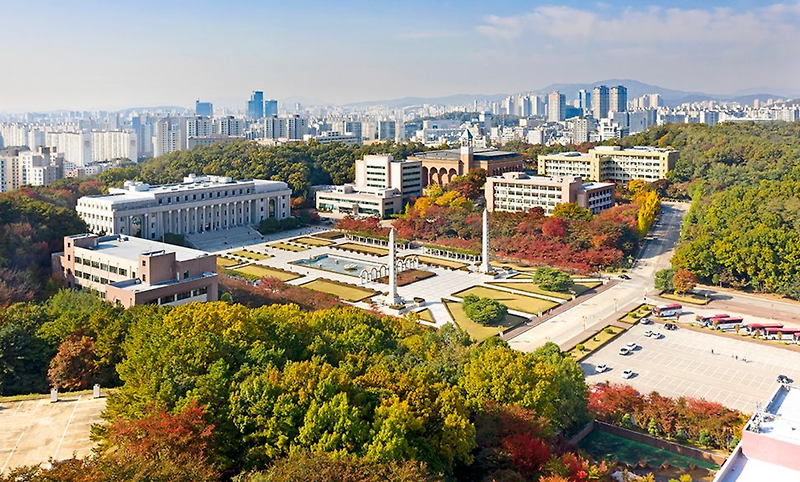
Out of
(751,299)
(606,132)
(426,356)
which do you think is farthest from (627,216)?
(606,132)

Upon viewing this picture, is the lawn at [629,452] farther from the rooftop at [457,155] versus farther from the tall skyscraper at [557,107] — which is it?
the tall skyscraper at [557,107]

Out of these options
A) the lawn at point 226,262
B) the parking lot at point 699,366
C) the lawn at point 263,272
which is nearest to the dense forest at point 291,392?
the parking lot at point 699,366

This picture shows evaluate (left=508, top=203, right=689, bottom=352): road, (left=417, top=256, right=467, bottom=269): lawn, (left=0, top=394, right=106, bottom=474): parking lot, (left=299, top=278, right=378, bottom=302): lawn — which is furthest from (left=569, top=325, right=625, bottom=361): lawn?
(left=0, top=394, right=106, bottom=474): parking lot

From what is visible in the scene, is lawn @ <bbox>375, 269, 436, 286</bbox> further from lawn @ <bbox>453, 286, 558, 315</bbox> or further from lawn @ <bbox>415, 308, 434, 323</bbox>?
lawn @ <bbox>415, 308, 434, 323</bbox>

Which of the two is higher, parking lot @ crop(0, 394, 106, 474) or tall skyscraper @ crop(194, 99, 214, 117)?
tall skyscraper @ crop(194, 99, 214, 117)

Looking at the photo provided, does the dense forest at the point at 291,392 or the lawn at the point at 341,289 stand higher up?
the dense forest at the point at 291,392

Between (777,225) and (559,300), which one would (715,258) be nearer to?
(777,225)

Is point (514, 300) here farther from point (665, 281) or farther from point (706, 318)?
point (706, 318)
